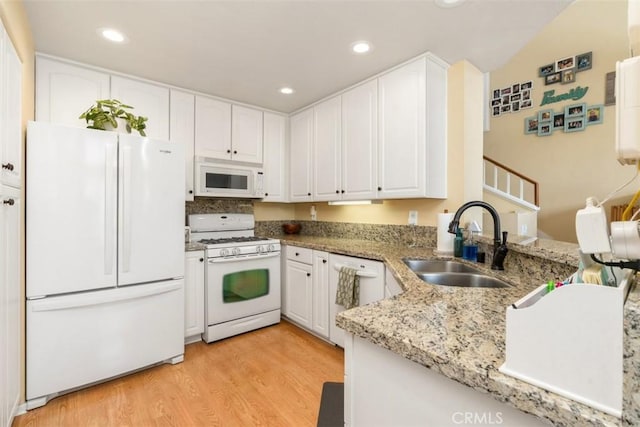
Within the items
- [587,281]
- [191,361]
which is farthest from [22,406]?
[587,281]

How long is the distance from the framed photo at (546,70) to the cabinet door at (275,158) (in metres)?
4.48

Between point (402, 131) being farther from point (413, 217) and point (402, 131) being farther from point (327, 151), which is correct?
point (327, 151)

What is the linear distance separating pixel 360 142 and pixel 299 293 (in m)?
1.58

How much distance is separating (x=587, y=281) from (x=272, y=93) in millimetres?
2972

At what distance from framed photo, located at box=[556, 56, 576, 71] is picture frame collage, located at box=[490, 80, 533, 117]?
412 mm

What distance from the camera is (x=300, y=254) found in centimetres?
293

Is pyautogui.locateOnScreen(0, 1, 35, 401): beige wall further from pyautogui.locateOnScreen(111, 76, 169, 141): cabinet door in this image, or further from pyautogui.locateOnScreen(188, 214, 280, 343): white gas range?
pyautogui.locateOnScreen(188, 214, 280, 343): white gas range

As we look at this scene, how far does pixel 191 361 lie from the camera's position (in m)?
2.36

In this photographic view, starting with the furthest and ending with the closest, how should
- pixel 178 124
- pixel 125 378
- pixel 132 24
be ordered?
pixel 178 124, pixel 125 378, pixel 132 24

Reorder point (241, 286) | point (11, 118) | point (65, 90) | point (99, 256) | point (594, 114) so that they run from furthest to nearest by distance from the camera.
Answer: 1. point (594, 114)
2. point (241, 286)
3. point (65, 90)
4. point (99, 256)
5. point (11, 118)

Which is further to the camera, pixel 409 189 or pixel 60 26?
pixel 409 189

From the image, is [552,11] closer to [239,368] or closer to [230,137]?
[230,137]

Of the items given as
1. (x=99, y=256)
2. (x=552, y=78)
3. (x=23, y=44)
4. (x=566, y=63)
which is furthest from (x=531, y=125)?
(x=23, y=44)

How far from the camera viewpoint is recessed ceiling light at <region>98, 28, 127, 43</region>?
6.47 feet
